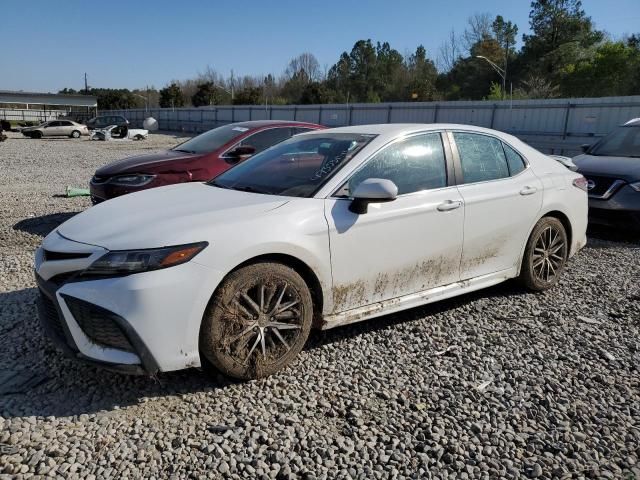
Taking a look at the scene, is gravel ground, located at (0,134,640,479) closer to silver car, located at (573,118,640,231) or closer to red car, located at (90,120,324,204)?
red car, located at (90,120,324,204)

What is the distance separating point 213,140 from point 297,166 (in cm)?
389

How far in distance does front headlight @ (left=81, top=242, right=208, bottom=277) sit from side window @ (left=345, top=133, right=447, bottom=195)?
4.29ft

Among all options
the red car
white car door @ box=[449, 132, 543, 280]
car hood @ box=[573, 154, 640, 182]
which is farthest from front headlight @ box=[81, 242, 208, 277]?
car hood @ box=[573, 154, 640, 182]

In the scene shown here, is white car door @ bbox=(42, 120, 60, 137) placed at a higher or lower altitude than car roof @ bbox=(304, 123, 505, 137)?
lower

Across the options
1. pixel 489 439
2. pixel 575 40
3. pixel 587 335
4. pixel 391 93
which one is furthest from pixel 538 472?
pixel 391 93

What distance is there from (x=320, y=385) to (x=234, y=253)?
101 centimetres

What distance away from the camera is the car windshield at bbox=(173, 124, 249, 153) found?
7500 millimetres

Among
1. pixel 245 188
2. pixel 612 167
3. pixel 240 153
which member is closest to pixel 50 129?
pixel 240 153

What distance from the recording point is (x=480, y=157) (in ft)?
15.2

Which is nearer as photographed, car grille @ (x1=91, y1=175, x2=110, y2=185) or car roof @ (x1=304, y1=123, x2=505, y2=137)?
car roof @ (x1=304, y1=123, x2=505, y2=137)

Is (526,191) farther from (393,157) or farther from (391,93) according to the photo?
(391,93)

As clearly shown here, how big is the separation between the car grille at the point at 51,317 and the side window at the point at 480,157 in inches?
123

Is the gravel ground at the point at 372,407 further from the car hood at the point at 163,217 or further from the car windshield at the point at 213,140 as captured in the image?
the car windshield at the point at 213,140

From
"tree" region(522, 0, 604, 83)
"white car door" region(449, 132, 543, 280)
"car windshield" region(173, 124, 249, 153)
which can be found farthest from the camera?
"tree" region(522, 0, 604, 83)
